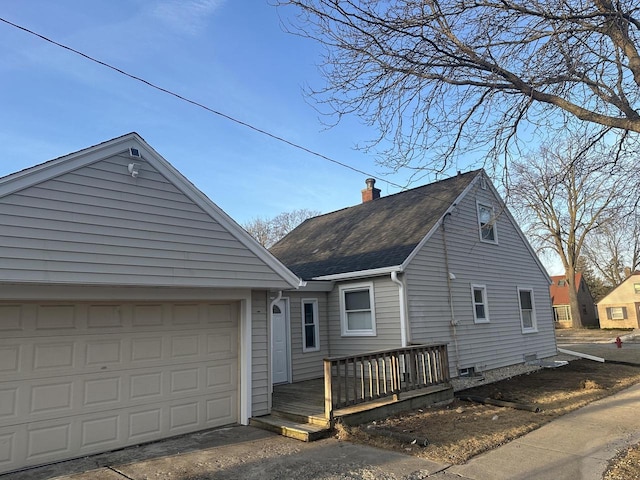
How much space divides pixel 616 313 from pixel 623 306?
104 centimetres

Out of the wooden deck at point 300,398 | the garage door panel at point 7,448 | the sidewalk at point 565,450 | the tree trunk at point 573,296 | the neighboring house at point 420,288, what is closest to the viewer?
the sidewalk at point 565,450

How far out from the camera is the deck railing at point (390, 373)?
23.9 ft

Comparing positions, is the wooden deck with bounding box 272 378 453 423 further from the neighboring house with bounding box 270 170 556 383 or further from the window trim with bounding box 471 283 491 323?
the window trim with bounding box 471 283 491 323

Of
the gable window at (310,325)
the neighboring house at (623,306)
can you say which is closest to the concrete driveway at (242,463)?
the gable window at (310,325)

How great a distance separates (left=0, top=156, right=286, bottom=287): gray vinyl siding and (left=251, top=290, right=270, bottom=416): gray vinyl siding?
2.09ft

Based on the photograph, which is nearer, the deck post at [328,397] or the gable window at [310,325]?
the deck post at [328,397]

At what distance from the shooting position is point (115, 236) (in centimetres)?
612

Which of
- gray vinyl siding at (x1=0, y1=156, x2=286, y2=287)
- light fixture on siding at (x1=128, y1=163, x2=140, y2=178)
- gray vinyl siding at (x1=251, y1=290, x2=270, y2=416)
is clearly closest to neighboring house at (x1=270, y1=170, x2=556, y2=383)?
gray vinyl siding at (x1=251, y1=290, x2=270, y2=416)

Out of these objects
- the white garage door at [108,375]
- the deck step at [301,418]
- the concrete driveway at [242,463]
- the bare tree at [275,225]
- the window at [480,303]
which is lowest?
the concrete driveway at [242,463]

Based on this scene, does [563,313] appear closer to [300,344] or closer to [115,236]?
[300,344]

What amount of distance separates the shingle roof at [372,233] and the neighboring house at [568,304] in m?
38.8

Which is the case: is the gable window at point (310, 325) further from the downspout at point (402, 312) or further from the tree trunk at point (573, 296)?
the tree trunk at point (573, 296)

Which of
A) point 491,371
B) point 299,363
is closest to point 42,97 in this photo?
point 299,363

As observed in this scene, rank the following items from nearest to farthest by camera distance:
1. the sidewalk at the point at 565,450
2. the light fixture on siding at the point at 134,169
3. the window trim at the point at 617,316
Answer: the sidewalk at the point at 565,450 < the light fixture on siding at the point at 134,169 < the window trim at the point at 617,316
